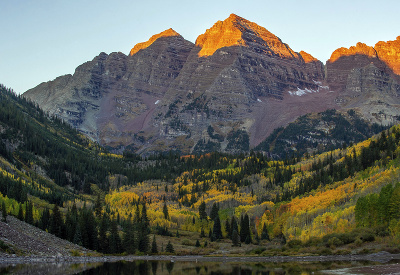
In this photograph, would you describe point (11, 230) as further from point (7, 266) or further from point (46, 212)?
point (46, 212)

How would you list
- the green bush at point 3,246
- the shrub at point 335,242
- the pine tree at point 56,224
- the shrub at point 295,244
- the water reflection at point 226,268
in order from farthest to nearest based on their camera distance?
1. the shrub at point 295,244
2. the pine tree at point 56,224
3. the shrub at point 335,242
4. the green bush at point 3,246
5. the water reflection at point 226,268

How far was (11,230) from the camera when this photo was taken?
132 meters

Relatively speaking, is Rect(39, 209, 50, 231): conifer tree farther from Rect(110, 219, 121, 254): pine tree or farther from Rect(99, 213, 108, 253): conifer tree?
Rect(110, 219, 121, 254): pine tree

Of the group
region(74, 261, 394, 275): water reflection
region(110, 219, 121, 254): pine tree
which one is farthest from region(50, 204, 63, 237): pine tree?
region(74, 261, 394, 275): water reflection

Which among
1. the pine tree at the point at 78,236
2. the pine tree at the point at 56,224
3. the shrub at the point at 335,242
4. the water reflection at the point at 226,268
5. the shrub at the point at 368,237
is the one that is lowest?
the water reflection at the point at 226,268

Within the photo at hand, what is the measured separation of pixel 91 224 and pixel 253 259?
166 ft

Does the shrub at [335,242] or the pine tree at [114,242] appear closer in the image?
the shrub at [335,242]

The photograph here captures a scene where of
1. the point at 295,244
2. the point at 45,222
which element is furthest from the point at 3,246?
the point at 295,244

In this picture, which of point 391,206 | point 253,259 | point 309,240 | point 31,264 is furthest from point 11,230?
point 391,206

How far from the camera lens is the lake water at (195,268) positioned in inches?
4247

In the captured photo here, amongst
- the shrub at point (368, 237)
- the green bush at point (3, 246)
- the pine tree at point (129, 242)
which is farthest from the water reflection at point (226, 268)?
the pine tree at point (129, 242)

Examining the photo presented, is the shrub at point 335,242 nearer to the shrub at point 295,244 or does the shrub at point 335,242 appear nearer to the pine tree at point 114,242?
the shrub at point 295,244

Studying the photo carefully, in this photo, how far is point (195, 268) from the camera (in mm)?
130000

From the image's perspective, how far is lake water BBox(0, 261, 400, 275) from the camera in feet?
354
